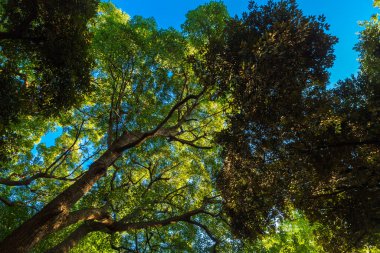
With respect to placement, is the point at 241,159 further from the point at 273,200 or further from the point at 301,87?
the point at 301,87

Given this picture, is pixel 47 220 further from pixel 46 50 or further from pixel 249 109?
pixel 249 109

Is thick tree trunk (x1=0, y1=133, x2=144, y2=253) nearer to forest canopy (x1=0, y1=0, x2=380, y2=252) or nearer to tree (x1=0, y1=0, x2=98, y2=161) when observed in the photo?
forest canopy (x1=0, y1=0, x2=380, y2=252)

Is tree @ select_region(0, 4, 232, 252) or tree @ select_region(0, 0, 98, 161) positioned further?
tree @ select_region(0, 4, 232, 252)

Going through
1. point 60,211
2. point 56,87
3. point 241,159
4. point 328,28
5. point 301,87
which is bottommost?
point 60,211

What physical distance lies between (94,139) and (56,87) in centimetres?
959

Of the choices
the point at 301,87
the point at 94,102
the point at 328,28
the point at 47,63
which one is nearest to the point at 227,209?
the point at 301,87

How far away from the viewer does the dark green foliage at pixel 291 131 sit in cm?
875

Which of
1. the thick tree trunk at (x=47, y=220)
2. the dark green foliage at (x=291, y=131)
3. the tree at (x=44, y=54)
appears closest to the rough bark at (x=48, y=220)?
the thick tree trunk at (x=47, y=220)

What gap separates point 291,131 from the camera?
8914 millimetres

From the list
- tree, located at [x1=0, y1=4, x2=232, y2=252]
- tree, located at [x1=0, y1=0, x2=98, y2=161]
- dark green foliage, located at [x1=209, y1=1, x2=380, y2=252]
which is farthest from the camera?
tree, located at [x1=0, y1=4, x2=232, y2=252]

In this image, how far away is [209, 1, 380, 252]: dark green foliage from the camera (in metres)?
8.75

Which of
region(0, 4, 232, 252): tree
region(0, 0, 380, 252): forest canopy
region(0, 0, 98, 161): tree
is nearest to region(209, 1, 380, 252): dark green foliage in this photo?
region(0, 0, 380, 252): forest canopy

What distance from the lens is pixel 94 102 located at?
1666cm

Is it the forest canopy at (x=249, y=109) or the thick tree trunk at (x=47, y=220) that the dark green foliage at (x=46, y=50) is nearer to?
the forest canopy at (x=249, y=109)
